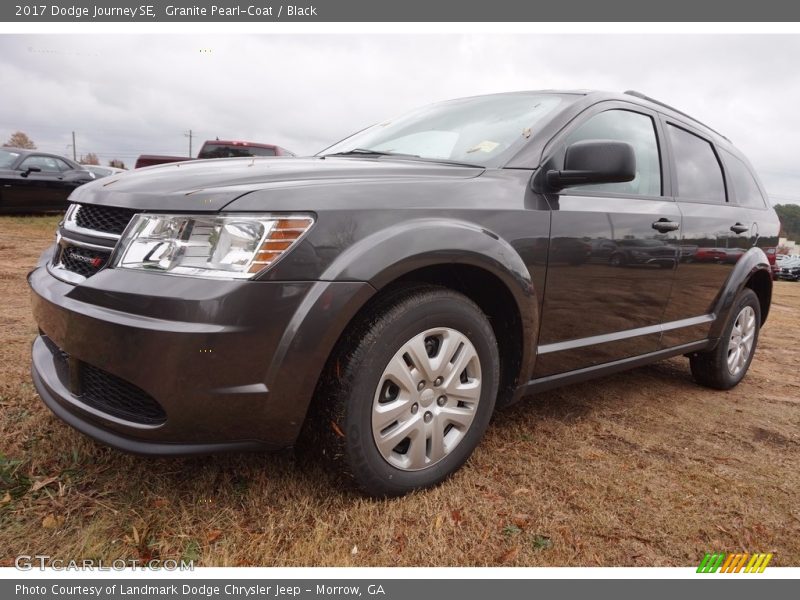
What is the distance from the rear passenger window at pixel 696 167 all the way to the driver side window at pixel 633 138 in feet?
0.74

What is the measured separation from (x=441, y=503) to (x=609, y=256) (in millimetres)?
1311

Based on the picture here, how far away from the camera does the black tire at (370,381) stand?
5.81 feet

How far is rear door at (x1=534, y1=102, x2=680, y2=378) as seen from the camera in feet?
7.76

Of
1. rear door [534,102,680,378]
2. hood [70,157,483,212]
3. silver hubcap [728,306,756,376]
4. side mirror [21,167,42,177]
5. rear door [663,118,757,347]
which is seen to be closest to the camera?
hood [70,157,483,212]

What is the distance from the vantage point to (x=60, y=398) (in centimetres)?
183

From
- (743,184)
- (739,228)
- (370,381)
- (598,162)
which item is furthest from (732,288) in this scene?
(370,381)

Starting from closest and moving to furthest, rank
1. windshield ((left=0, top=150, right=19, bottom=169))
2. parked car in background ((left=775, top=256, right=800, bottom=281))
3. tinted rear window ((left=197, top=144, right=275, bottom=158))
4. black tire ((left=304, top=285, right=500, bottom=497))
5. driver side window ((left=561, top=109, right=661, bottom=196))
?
black tire ((left=304, top=285, right=500, bottom=497)), driver side window ((left=561, top=109, right=661, bottom=196)), tinted rear window ((left=197, top=144, right=275, bottom=158)), windshield ((left=0, top=150, right=19, bottom=169)), parked car in background ((left=775, top=256, right=800, bottom=281))

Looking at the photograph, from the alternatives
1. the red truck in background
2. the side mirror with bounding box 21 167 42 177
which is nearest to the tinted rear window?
the red truck in background

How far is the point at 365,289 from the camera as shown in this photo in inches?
68.0

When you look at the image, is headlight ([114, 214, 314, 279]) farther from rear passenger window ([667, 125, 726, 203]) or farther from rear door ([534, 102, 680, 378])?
rear passenger window ([667, 125, 726, 203])

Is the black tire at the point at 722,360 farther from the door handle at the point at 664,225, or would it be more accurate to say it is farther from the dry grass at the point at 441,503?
the door handle at the point at 664,225

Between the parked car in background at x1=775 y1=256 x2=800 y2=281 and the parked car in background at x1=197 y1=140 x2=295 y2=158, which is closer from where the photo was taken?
the parked car in background at x1=197 y1=140 x2=295 y2=158

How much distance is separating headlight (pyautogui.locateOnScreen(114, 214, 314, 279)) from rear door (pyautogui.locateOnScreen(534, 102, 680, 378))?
116 centimetres

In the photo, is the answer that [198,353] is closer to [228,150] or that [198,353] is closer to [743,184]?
[743,184]
